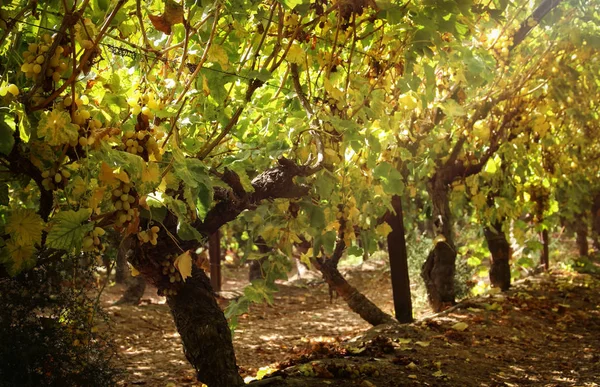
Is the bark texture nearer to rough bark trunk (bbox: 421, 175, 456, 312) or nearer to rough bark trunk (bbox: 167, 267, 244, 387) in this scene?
rough bark trunk (bbox: 421, 175, 456, 312)

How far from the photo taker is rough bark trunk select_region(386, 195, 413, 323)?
7906mm

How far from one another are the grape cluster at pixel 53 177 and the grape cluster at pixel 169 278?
1.74m

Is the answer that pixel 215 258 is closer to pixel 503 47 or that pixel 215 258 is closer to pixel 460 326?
pixel 460 326

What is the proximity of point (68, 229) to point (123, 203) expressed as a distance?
182mm

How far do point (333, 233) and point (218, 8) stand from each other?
143 centimetres

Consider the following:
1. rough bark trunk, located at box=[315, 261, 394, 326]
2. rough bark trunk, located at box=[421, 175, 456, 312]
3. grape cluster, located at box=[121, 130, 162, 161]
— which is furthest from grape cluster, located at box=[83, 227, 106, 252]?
rough bark trunk, located at box=[421, 175, 456, 312]

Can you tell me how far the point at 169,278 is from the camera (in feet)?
13.2

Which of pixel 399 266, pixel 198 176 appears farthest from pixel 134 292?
pixel 198 176

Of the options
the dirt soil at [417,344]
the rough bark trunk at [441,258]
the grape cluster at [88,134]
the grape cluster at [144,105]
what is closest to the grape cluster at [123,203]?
the grape cluster at [88,134]

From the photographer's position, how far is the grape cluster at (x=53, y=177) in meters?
2.05

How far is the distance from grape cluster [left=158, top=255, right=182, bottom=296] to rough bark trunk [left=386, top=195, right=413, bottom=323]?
425 centimetres

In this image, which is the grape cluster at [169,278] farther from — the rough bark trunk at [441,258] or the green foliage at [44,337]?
the rough bark trunk at [441,258]

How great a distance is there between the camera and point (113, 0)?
267 centimetres

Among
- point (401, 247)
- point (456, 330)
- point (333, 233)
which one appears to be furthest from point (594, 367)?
point (333, 233)
